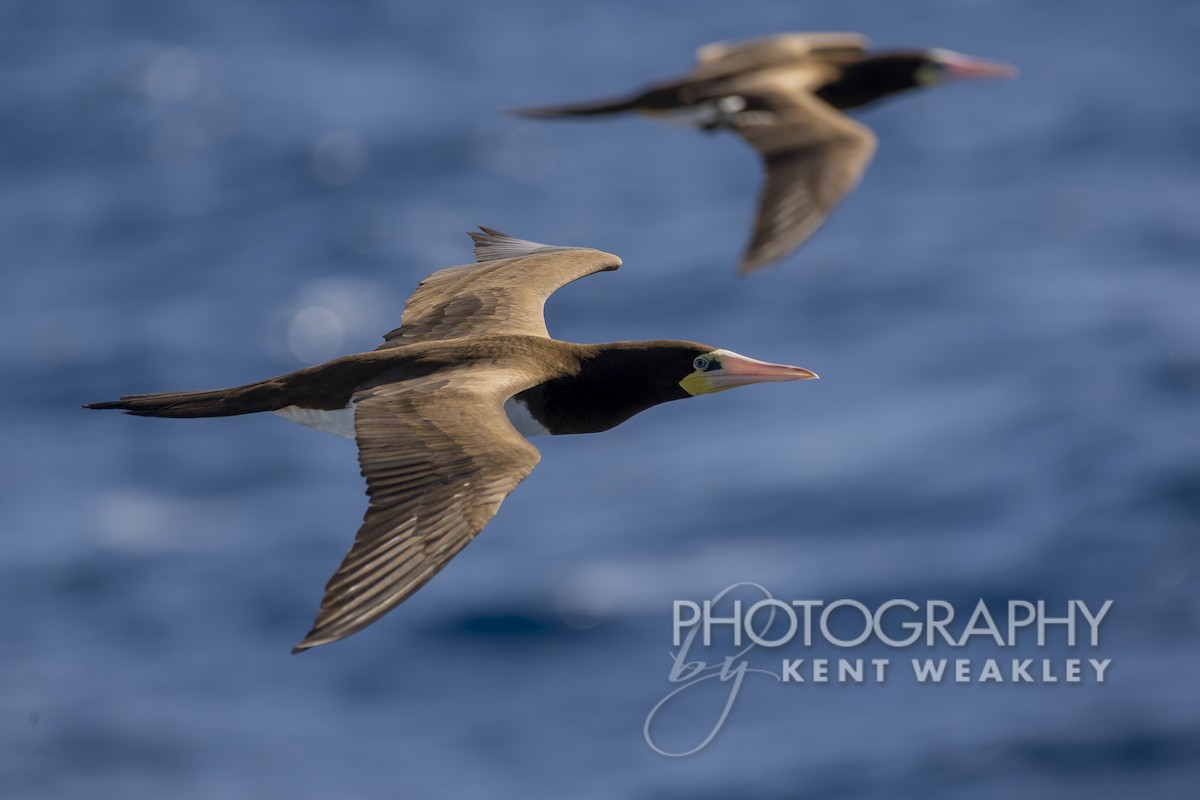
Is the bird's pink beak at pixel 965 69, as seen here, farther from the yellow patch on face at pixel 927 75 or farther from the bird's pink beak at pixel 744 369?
the bird's pink beak at pixel 744 369

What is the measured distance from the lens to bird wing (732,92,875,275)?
1098 centimetres

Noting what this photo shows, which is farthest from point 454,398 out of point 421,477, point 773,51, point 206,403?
point 773,51

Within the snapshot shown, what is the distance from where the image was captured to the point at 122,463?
41.5m

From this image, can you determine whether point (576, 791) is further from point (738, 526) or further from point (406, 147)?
point (406, 147)

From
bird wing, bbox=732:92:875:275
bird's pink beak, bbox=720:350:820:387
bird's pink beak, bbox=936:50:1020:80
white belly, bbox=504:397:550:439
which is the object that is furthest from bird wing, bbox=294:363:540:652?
bird's pink beak, bbox=936:50:1020:80

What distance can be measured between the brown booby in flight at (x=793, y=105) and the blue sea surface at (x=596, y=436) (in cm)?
1996

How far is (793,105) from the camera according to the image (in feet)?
43.4

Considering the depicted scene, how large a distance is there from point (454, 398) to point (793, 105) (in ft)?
15.7

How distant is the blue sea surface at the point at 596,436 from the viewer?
3619 cm

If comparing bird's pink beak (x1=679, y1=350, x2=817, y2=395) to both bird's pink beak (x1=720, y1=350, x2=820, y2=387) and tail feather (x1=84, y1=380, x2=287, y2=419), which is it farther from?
tail feather (x1=84, y1=380, x2=287, y2=419)

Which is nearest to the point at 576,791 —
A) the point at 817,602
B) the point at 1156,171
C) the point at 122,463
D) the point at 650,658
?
the point at 650,658

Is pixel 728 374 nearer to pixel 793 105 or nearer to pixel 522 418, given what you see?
pixel 522 418

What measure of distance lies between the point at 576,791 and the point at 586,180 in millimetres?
17381

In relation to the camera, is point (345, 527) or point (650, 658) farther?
point (345, 527)
